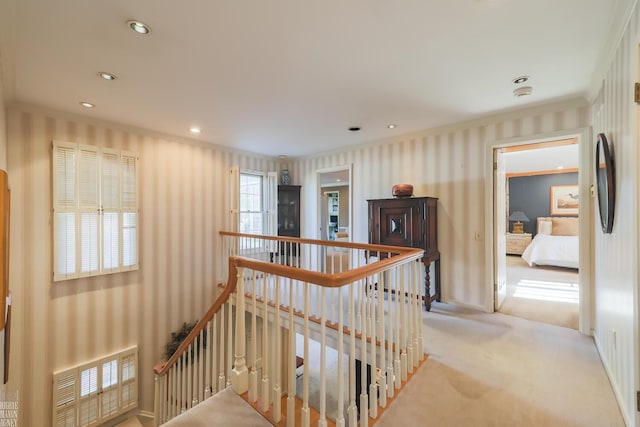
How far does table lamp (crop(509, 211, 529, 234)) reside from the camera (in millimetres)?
8105

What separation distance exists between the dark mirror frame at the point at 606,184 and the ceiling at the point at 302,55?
0.72 meters

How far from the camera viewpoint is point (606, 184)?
1.94 metres

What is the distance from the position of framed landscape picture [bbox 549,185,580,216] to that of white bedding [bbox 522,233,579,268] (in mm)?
1810

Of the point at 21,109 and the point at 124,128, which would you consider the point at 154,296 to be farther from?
the point at 21,109

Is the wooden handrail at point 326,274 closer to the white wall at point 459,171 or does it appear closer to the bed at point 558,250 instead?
the white wall at point 459,171

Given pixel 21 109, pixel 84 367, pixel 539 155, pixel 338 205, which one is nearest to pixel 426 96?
pixel 21 109

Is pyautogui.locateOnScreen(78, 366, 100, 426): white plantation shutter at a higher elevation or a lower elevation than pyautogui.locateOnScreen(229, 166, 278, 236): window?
lower

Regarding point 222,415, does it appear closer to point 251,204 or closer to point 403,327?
point 403,327

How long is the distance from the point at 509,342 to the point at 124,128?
16.9 ft

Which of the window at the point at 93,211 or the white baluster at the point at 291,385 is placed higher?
the window at the point at 93,211

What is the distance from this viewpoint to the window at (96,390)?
10.2 feet

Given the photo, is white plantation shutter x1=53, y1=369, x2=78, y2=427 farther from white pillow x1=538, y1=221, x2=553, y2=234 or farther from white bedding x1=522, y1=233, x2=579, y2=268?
white pillow x1=538, y1=221, x2=553, y2=234

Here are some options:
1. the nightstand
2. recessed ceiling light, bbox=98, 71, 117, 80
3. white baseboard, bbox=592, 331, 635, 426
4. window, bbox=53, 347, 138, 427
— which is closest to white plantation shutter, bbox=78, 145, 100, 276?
window, bbox=53, 347, 138, 427

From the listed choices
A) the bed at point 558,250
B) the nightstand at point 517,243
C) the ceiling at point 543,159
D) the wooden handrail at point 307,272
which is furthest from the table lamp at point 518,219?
the wooden handrail at point 307,272
